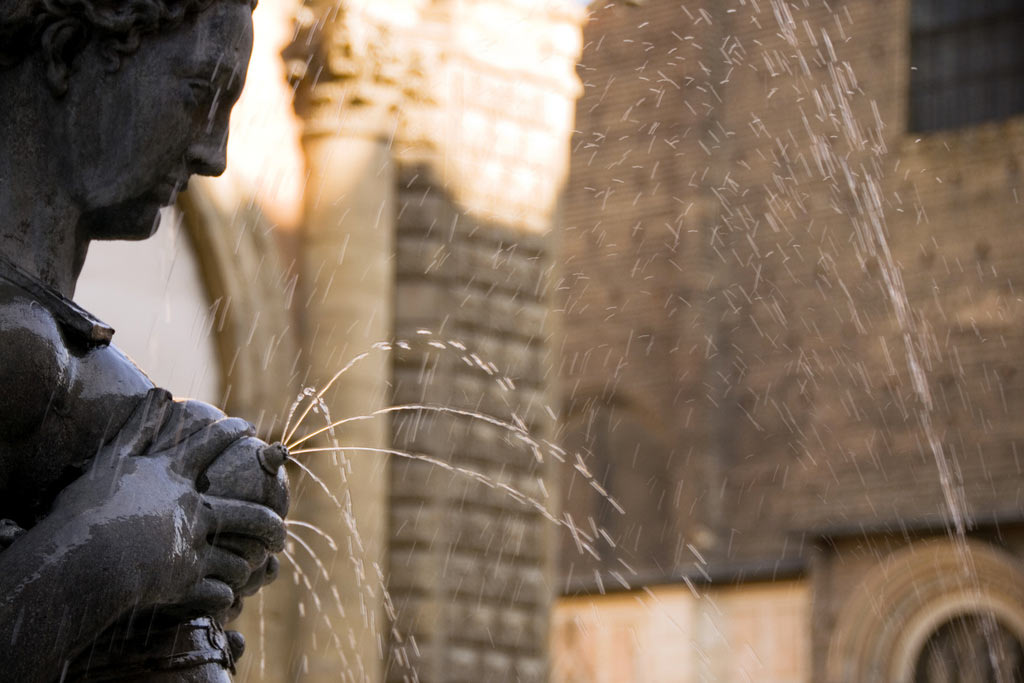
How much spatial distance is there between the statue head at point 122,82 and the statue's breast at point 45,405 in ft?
0.45

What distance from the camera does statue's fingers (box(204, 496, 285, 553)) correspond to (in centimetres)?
145

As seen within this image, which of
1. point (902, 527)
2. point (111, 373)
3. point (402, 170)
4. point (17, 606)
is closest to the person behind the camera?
point (17, 606)

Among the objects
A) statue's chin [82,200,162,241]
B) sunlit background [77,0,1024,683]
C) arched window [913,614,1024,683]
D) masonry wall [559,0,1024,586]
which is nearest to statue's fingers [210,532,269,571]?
statue's chin [82,200,162,241]

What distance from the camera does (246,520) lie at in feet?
4.80

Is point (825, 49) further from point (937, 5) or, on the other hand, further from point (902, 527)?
point (902, 527)

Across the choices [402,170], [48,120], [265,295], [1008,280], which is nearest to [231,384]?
[265,295]

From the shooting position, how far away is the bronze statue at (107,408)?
4.54 ft

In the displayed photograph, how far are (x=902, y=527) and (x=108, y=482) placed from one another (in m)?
14.8

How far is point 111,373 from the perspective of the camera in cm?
153

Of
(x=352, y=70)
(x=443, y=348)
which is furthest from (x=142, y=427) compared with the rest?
(x=352, y=70)

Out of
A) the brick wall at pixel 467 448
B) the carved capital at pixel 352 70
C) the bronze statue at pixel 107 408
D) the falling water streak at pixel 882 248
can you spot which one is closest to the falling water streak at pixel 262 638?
the brick wall at pixel 467 448

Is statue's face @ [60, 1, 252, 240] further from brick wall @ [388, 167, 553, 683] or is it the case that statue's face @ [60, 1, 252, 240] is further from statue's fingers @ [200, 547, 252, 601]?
brick wall @ [388, 167, 553, 683]

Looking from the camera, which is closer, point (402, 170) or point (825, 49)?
point (402, 170)

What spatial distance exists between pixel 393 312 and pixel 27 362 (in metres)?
6.84
